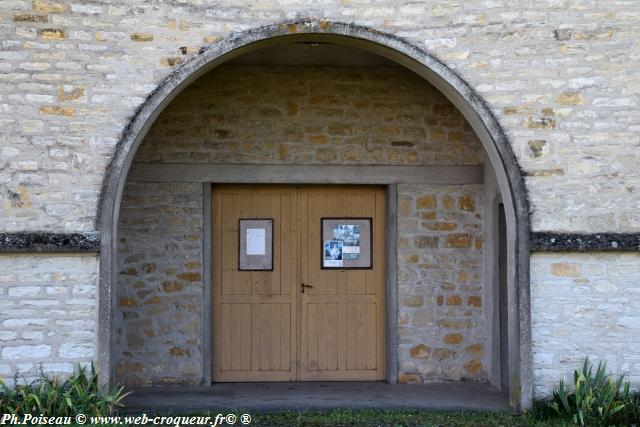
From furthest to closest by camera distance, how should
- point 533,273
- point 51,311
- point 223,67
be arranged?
point 223,67, point 533,273, point 51,311

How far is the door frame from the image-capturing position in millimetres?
8227

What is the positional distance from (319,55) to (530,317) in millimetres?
3114

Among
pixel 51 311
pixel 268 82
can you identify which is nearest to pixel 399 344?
pixel 268 82

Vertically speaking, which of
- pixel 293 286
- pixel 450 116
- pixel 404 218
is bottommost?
pixel 293 286

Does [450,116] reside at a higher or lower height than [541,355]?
higher

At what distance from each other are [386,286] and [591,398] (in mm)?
2625

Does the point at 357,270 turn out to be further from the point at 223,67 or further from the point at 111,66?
the point at 111,66

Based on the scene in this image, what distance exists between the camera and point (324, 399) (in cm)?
757

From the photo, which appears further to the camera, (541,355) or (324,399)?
(324,399)

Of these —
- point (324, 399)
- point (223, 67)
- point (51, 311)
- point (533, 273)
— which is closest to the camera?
point (51, 311)

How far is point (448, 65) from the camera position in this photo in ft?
21.9

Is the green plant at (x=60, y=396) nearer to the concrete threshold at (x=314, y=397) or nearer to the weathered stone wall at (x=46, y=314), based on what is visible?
the weathered stone wall at (x=46, y=314)

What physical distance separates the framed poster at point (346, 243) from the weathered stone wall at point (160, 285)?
1.29m

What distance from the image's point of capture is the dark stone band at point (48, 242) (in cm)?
626
